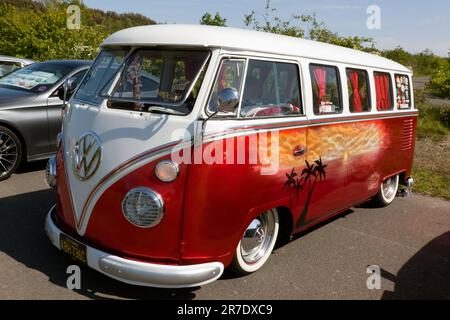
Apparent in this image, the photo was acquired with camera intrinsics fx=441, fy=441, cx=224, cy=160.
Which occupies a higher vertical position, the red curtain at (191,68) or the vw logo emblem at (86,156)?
the red curtain at (191,68)

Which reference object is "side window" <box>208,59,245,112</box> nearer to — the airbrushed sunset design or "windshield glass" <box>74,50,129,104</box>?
the airbrushed sunset design

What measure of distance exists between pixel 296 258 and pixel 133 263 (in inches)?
72.6

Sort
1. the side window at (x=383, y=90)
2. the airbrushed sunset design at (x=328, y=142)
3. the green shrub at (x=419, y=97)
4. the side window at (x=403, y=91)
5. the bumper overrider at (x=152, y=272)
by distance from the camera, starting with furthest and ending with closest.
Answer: the green shrub at (x=419, y=97) → the side window at (x=403, y=91) → the side window at (x=383, y=90) → the airbrushed sunset design at (x=328, y=142) → the bumper overrider at (x=152, y=272)

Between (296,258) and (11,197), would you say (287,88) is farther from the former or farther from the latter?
(11,197)

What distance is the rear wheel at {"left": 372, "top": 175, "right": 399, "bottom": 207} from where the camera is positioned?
629cm

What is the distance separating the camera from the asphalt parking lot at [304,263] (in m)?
3.58

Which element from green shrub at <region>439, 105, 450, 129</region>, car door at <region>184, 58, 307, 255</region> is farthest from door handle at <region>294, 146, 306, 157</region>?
green shrub at <region>439, 105, 450, 129</region>

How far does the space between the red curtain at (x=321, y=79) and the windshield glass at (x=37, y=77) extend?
4287 mm

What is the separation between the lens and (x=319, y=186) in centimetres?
444

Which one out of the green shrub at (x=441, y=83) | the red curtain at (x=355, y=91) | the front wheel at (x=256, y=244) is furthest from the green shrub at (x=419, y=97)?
the front wheel at (x=256, y=244)

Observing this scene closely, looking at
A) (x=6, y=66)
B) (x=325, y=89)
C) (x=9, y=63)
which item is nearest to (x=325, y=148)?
(x=325, y=89)

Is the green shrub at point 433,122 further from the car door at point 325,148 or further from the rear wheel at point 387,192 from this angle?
the car door at point 325,148

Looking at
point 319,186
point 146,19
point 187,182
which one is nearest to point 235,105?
point 187,182

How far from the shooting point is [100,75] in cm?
399
